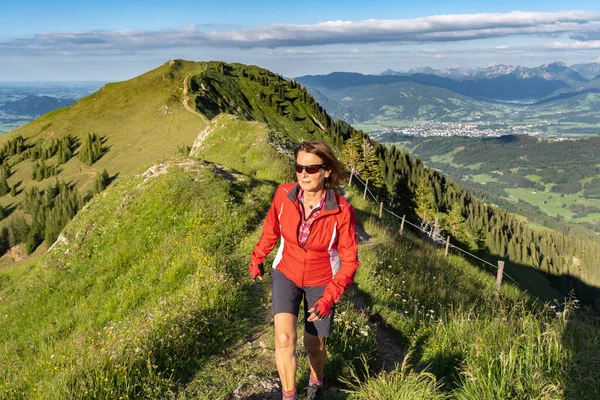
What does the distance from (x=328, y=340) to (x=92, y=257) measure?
36.9 ft

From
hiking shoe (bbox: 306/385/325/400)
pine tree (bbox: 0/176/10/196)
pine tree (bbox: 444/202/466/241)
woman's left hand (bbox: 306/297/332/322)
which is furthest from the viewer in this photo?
pine tree (bbox: 0/176/10/196)

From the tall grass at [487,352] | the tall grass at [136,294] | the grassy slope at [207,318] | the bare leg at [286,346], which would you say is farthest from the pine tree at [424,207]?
the bare leg at [286,346]

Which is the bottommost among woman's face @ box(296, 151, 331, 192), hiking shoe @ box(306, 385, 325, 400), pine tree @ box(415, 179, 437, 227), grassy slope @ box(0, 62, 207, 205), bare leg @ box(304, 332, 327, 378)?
pine tree @ box(415, 179, 437, 227)

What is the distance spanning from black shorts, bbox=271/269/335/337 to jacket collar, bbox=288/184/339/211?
105cm

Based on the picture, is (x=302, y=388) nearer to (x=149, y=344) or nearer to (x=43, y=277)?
(x=149, y=344)

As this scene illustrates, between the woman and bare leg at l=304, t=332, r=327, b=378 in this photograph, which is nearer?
the woman

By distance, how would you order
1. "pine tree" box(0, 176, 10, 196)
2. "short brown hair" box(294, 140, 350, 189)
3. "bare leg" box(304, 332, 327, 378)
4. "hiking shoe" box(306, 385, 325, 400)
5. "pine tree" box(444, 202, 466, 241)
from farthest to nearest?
"pine tree" box(0, 176, 10, 196) → "pine tree" box(444, 202, 466, 241) → "hiking shoe" box(306, 385, 325, 400) → "bare leg" box(304, 332, 327, 378) → "short brown hair" box(294, 140, 350, 189)

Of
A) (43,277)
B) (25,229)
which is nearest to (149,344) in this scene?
(43,277)

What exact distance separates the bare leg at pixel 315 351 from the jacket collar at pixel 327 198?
5.58 feet

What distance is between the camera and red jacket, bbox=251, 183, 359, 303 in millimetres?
4770

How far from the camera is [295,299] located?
16.3ft

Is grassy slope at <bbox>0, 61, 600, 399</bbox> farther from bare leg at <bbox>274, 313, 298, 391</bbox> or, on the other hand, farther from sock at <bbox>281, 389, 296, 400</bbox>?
bare leg at <bbox>274, 313, 298, 391</bbox>

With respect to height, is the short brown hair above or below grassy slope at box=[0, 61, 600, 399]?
above

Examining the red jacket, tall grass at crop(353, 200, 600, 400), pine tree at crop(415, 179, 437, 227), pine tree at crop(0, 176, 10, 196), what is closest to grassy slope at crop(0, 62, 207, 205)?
pine tree at crop(0, 176, 10, 196)
